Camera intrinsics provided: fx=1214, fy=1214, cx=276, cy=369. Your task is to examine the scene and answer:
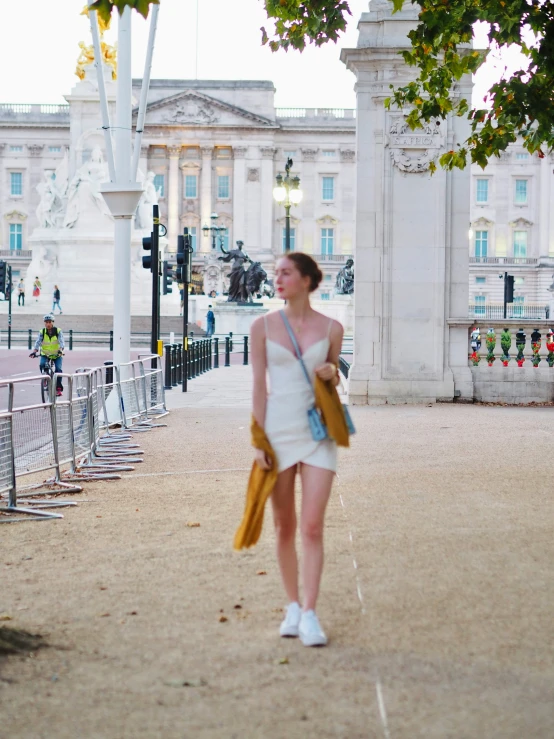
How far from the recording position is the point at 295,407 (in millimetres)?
5449

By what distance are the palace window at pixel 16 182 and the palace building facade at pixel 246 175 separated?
0.13 meters

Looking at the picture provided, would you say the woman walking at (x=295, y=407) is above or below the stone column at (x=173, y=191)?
below

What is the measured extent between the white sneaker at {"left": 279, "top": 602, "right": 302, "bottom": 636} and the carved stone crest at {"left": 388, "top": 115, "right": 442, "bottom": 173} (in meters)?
14.8

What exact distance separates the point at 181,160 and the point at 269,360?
112 metres

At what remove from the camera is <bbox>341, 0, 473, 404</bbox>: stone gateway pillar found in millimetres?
19578

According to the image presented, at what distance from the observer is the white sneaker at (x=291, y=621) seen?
5457 millimetres

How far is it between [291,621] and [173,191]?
110802 millimetres

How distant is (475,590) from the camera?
644 centimetres

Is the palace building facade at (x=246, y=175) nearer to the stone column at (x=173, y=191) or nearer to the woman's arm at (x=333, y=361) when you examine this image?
the stone column at (x=173, y=191)

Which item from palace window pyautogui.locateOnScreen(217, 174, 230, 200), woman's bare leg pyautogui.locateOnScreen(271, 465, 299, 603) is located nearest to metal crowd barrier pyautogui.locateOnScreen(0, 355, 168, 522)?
woman's bare leg pyautogui.locateOnScreen(271, 465, 299, 603)

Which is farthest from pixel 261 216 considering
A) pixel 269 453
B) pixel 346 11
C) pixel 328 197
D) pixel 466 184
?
pixel 269 453

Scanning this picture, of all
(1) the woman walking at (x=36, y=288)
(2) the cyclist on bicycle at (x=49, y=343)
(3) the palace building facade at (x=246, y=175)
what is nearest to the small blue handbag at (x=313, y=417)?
(2) the cyclist on bicycle at (x=49, y=343)

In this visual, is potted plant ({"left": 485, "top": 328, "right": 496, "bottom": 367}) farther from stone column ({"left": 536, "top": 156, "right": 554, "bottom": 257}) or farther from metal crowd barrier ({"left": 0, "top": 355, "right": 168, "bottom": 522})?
stone column ({"left": 536, "top": 156, "right": 554, "bottom": 257})

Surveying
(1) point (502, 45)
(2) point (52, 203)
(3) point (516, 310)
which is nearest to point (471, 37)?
(1) point (502, 45)
